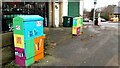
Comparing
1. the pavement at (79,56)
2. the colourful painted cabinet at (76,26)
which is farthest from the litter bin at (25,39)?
the colourful painted cabinet at (76,26)

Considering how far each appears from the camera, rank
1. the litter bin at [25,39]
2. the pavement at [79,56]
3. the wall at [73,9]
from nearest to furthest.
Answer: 1. the litter bin at [25,39]
2. the pavement at [79,56]
3. the wall at [73,9]

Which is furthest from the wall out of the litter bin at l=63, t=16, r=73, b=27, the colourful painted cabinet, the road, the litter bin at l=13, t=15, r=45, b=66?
the litter bin at l=13, t=15, r=45, b=66

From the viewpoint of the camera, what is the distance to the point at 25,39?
6.35 metres

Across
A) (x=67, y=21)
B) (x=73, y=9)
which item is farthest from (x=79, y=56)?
Answer: (x=73, y=9)

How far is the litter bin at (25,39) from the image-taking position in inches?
249

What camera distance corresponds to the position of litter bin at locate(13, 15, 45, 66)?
6.33 meters

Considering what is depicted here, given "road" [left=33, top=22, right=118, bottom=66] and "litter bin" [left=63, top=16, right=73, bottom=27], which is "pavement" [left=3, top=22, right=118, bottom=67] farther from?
"litter bin" [left=63, top=16, right=73, bottom=27]

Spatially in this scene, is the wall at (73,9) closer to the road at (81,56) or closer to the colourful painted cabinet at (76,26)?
the colourful painted cabinet at (76,26)

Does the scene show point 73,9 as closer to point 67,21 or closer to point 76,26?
point 67,21

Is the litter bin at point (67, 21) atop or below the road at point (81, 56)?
atop

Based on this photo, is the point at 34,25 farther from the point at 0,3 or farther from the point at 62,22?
the point at 62,22

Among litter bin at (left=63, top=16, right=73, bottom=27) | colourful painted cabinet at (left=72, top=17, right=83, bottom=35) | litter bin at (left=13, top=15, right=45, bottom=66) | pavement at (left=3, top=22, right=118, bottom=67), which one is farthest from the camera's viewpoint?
litter bin at (left=63, top=16, right=73, bottom=27)

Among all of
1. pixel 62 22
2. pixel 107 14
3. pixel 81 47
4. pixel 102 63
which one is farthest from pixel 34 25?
pixel 107 14

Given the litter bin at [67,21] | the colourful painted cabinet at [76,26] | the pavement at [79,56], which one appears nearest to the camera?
the pavement at [79,56]
